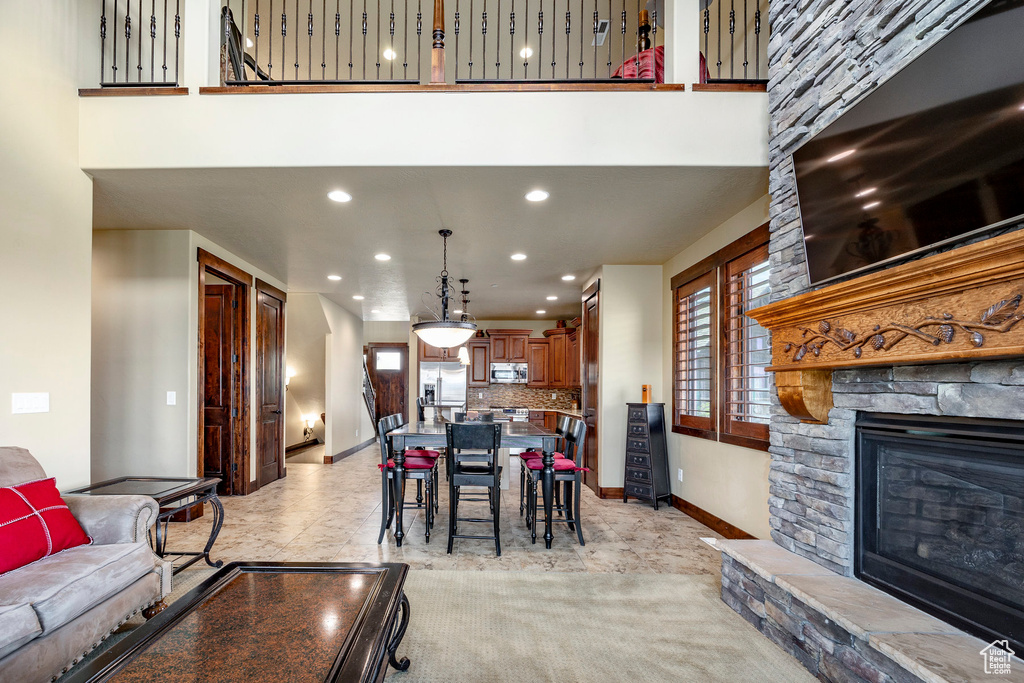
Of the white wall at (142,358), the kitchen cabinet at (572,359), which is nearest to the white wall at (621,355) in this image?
the kitchen cabinet at (572,359)

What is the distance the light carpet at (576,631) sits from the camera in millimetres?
2174

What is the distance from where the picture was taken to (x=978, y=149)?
5.34ft

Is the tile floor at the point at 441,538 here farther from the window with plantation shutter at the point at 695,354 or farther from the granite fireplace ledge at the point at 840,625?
the window with plantation shutter at the point at 695,354

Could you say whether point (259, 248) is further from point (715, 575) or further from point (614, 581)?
point (715, 575)

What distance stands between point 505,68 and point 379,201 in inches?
136

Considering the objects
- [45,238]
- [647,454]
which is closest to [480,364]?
[647,454]

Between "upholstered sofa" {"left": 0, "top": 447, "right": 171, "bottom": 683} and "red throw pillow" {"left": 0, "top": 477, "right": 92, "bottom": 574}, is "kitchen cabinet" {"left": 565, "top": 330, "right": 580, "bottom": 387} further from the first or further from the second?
"red throw pillow" {"left": 0, "top": 477, "right": 92, "bottom": 574}

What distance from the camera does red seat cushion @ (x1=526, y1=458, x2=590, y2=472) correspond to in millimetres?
4043

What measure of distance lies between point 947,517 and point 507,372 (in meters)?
7.66

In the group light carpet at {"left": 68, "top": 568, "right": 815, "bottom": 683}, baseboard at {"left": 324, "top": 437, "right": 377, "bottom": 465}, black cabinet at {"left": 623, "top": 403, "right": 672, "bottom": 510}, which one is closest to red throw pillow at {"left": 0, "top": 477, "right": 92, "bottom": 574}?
light carpet at {"left": 68, "top": 568, "right": 815, "bottom": 683}

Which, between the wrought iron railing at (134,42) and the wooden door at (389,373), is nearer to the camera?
the wrought iron railing at (134,42)

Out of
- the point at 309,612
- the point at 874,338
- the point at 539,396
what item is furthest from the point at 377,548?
the point at 539,396

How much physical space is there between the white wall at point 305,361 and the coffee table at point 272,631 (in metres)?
6.13

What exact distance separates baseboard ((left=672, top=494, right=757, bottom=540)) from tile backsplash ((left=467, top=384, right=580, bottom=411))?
462cm
